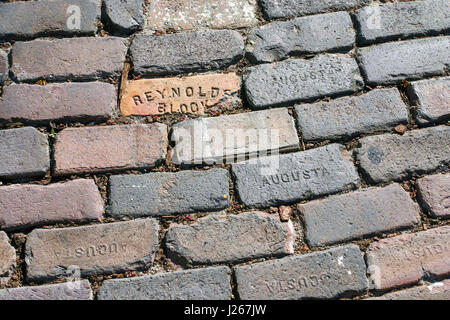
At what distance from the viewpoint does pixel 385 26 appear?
124cm

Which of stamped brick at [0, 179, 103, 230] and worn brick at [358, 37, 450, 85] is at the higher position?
worn brick at [358, 37, 450, 85]

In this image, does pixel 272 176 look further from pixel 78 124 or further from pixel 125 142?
pixel 78 124

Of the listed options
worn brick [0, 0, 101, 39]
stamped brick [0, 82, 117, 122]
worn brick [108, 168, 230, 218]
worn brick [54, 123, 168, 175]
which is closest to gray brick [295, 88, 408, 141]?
worn brick [108, 168, 230, 218]

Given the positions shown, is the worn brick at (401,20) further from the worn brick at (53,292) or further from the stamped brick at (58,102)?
the worn brick at (53,292)

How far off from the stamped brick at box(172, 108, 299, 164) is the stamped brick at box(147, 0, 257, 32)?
0.93 feet

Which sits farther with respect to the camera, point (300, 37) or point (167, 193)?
point (300, 37)

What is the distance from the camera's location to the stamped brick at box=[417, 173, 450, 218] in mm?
1119

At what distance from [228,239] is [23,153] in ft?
1.87

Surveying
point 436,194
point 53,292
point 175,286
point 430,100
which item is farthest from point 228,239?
point 430,100

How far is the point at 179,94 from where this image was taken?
3.85 feet

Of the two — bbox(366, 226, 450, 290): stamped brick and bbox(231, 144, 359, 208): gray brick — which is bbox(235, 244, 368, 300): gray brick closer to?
bbox(366, 226, 450, 290): stamped brick

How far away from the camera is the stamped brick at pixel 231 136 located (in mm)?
1126

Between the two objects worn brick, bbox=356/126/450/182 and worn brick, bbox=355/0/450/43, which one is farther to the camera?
worn brick, bbox=355/0/450/43

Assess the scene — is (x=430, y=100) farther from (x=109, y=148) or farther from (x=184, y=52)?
(x=109, y=148)
